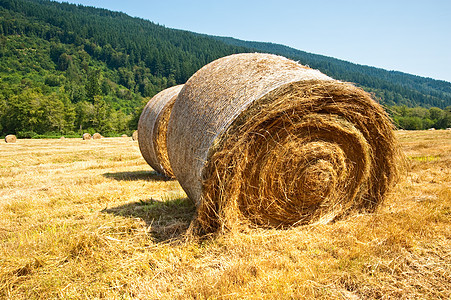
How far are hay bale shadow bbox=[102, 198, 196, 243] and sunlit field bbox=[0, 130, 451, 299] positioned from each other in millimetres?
16

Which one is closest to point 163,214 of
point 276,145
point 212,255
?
point 212,255

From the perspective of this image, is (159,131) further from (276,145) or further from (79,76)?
(79,76)

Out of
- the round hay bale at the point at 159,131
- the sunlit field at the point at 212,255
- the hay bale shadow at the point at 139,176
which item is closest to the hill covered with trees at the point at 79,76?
the hay bale shadow at the point at 139,176

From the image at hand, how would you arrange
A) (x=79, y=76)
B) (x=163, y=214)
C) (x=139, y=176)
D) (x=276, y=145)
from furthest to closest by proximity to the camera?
1. (x=79, y=76)
2. (x=139, y=176)
3. (x=163, y=214)
4. (x=276, y=145)

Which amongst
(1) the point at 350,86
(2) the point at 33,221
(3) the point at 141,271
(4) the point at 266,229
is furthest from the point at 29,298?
(1) the point at 350,86

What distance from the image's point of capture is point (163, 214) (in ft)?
15.1

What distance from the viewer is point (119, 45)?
13938 cm

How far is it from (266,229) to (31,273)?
2.66m

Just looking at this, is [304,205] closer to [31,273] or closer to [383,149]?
[383,149]

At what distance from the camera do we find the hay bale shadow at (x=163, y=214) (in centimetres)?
388

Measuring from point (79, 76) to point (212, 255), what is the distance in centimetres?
10946

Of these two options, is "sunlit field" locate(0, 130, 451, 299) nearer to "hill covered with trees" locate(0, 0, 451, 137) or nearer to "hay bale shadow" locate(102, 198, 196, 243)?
"hay bale shadow" locate(102, 198, 196, 243)

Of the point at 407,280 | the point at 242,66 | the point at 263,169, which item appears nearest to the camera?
the point at 407,280

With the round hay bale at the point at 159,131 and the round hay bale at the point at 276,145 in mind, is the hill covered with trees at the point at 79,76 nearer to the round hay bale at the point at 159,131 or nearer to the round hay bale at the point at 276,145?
the round hay bale at the point at 159,131
